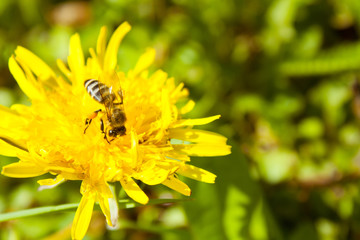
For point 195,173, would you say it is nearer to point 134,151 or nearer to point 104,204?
point 134,151

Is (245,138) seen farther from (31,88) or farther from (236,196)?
(31,88)

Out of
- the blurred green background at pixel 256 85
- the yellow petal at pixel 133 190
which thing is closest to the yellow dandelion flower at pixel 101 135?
the yellow petal at pixel 133 190

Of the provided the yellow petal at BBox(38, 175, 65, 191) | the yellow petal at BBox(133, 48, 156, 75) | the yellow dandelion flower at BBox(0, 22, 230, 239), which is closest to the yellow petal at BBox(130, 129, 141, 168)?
the yellow dandelion flower at BBox(0, 22, 230, 239)

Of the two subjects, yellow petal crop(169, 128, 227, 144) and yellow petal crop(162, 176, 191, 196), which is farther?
yellow petal crop(169, 128, 227, 144)

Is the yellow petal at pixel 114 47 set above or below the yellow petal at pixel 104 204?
above

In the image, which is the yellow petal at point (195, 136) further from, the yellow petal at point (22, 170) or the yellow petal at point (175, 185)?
the yellow petal at point (22, 170)

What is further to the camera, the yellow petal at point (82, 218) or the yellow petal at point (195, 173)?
the yellow petal at point (195, 173)

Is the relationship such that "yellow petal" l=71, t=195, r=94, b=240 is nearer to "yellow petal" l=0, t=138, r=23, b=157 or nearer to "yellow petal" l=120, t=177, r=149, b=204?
"yellow petal" l=120, t=177, r=149, b=204
